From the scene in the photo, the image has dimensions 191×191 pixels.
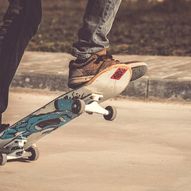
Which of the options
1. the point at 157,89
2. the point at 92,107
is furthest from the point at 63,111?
the point at 157,89

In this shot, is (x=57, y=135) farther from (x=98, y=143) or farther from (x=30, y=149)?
(x=30, y=149)

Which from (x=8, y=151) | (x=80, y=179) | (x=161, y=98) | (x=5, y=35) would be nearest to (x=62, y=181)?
(x=80, y=179)

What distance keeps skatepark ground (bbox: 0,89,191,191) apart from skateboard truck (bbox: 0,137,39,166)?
0.05 metres

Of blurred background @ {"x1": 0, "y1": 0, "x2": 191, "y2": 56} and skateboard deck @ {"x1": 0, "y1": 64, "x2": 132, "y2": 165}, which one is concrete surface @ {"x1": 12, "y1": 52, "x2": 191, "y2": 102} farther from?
skateboard deck @ {"x1": 0, "y1": 64, "x2": 132, "y2": 165}

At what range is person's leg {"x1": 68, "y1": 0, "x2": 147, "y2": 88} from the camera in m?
4.22

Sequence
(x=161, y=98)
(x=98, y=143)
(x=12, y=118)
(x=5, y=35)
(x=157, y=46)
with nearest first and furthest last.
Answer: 1. (x=5, y=35)
2. (x=98, y=143)
3. (x=12, y=118)
4. (x=161, y=98)
5. (x=157, y=46)

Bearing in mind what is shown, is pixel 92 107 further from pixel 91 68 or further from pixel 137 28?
pixel 137 28

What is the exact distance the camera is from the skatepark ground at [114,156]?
4.16 meters

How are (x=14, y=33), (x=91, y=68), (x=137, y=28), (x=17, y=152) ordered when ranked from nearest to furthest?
(x=91, y=68) → (x=14, y=33) → (x=17, y=152) → (x=137, y=28)

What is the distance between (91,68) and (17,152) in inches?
25.6

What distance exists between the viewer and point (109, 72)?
171 inches

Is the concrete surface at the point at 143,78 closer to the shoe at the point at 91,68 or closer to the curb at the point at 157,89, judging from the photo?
the curb at the point at 157,89

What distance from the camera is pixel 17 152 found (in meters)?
4.58

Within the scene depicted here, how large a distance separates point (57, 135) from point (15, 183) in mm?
1348
